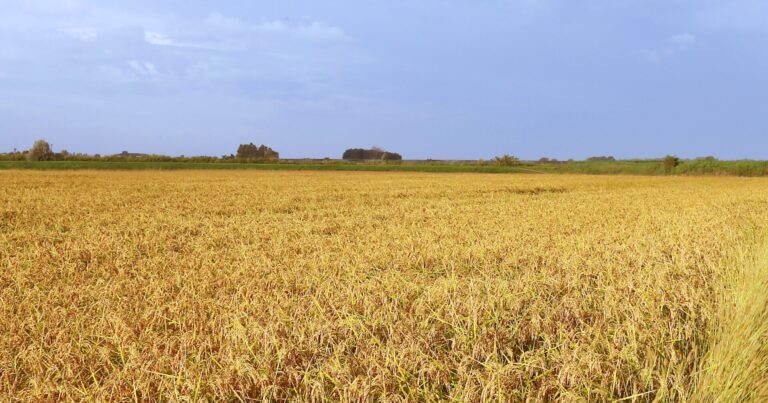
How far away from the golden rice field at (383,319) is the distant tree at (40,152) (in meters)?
76.1

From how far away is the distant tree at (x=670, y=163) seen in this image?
6328 cm

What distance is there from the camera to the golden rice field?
8.25ft

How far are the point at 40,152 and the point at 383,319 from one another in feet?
271

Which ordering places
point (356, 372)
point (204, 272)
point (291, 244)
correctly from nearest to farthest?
point (356, 372), point (204, 272), point (291, 244)

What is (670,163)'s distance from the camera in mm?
63812

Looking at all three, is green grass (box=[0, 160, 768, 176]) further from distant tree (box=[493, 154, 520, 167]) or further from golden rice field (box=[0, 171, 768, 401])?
golden rice field (box=[0, 171, 768, 401])

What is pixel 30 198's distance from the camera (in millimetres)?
14836

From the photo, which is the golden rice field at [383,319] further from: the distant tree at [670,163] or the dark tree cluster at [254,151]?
the dark tree cluster at [254,151]

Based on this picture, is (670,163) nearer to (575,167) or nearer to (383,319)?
(575,167)

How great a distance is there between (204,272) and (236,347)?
7.60ft

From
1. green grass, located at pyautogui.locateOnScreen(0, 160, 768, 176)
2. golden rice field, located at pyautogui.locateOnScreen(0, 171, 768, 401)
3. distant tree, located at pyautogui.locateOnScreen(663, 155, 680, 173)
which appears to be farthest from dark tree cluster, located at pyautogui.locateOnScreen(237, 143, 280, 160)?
golden rice field, located at pyautogui.locateOnScreen(0, 171, 768, 401)

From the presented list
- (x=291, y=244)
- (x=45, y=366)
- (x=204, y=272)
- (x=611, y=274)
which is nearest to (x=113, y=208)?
(x=291, y=244)

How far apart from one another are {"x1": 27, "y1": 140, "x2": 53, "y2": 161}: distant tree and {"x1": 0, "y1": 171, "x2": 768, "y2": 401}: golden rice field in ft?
250

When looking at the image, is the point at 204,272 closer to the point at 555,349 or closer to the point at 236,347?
the point at 236,347
